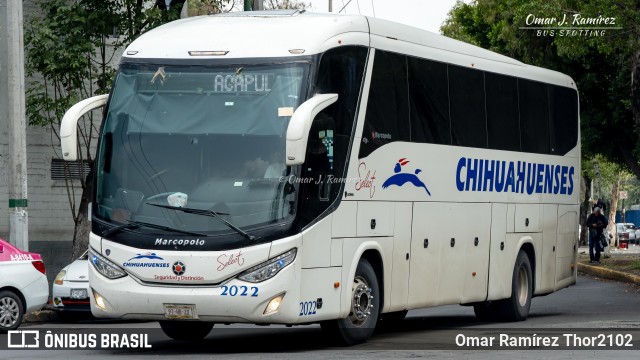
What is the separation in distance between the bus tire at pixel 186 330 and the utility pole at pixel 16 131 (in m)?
6.93

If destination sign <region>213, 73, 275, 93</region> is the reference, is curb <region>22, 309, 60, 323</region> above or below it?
below

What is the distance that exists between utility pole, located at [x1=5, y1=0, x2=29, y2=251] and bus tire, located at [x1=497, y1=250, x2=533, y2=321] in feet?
26.8

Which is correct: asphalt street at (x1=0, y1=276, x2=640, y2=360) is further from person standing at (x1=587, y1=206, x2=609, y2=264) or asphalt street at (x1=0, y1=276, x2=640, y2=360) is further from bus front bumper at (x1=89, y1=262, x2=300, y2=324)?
person standing at (x1=587, y1=206, x2=609, y2=264)

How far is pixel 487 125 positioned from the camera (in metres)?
18.3

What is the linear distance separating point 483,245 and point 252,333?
3.52m

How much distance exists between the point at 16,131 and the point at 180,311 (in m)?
9.70

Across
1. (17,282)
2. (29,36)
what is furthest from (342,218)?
(29,36)

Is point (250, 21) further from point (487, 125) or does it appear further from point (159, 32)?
point (487, 125)

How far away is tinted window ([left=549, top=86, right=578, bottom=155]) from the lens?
21.0m

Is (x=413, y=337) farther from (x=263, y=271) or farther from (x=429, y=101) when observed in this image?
(x=263, y=271)

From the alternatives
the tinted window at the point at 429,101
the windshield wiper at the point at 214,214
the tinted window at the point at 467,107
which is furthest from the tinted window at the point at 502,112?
the windshield wiper at the point at 214,214

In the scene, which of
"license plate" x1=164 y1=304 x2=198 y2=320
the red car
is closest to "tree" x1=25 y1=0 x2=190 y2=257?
the red car

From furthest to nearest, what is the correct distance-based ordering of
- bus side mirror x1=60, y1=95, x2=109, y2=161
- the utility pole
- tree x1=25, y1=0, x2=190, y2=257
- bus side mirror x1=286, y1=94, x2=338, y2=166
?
tree x1=25, y1=0, x2=190, y2=257
the utility pole
bus side mirror x1=60, y1=95, x2=109, y2=161
bus side mirror x1=286, y1=94, x2=338, y2=166

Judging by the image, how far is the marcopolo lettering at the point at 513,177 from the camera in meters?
17.6
